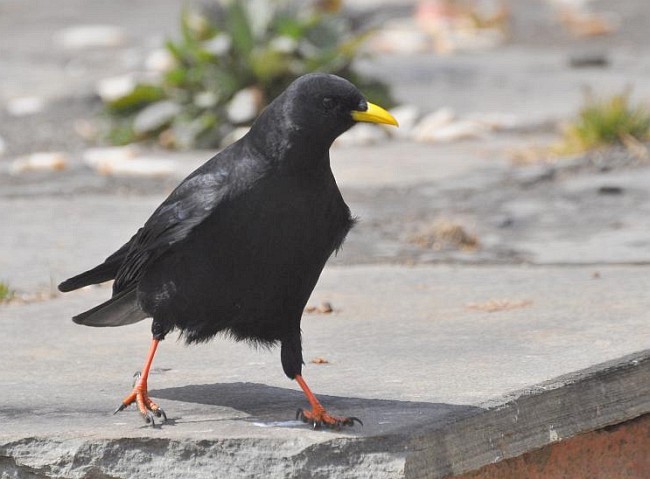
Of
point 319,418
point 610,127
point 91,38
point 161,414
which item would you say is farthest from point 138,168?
point 91,38

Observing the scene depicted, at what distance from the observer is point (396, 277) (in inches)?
234

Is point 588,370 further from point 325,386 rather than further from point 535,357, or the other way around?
point 325,386

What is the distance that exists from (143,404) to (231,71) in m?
6.59

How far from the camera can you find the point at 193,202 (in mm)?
3910

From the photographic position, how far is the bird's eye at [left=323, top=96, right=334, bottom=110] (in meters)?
3.79

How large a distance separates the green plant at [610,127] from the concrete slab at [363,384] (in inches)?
124

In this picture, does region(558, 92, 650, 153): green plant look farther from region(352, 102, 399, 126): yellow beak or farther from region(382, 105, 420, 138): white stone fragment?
region(352, 102, 399, 126): yellow beak

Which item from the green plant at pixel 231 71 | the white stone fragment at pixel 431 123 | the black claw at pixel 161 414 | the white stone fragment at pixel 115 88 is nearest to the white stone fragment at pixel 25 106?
the white stone fragment at pixel 115 88

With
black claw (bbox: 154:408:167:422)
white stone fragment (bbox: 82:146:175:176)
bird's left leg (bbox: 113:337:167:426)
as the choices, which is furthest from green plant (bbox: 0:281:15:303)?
white stone fragment (bbox: 82:146:175:176)

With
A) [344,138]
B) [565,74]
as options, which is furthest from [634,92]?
[344,138]

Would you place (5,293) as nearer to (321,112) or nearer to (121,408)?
(121,408)

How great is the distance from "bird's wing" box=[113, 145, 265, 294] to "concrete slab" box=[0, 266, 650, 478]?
0.47m

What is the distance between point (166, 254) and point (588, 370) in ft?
4.49

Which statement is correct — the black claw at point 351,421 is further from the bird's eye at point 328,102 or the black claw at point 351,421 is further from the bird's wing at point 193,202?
the bird's eye at point 328,102
